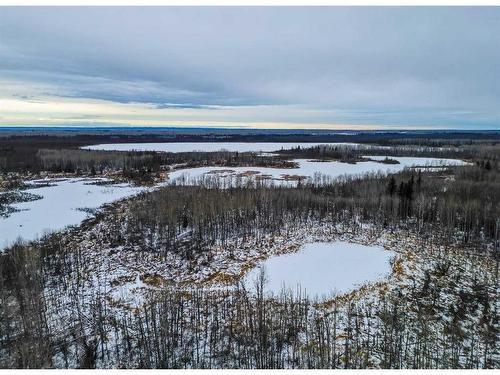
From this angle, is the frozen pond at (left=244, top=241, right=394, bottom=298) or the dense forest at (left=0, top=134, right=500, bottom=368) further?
the frozen pond at (left=244, top=241, right=394, bottom=298)

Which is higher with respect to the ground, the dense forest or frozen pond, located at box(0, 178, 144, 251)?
frozen pond, located at box(0, 178, 144, 251)

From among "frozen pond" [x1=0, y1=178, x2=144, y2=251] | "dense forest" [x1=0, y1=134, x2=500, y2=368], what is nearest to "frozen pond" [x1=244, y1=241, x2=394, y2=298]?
"dense forest" [x1=0, y1=134, x2=500, y2=368]

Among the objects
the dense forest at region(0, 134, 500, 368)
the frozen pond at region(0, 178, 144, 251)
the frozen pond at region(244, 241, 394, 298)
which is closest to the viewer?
the dense forest at region(0, 134, 500, 368)

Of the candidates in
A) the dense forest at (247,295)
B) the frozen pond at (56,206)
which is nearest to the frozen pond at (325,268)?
the dense forest at (247,295)

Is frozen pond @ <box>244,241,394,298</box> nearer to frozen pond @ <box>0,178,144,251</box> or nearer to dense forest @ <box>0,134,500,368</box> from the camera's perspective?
dense forest @ <box>0,134,500,368</box>

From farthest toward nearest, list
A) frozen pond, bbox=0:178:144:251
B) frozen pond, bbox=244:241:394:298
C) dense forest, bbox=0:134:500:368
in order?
1. frozen pond, bbox=0:178:144:251
2. frozen pond, bbox=244:241:394:298
3. dense forest, bbox=0:134:500:368

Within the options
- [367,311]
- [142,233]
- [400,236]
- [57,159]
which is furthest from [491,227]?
[57,159]

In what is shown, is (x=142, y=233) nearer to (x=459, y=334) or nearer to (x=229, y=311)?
(x=229, y=311)

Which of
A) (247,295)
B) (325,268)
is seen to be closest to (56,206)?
(247,295)
